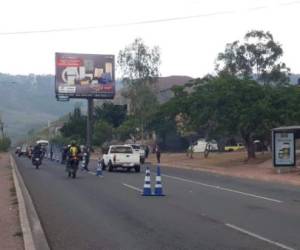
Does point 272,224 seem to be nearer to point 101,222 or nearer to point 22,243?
point 101,222

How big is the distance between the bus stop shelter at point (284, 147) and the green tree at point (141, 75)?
4241 cm

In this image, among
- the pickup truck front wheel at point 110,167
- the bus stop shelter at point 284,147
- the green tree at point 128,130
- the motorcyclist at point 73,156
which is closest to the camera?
the motorcyclist at point 73,156

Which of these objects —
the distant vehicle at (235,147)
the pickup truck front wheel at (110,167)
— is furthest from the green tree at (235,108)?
the distant vehicle at (235,147)

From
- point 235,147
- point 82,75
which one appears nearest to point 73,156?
point 82,75

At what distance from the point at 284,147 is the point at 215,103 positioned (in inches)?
445

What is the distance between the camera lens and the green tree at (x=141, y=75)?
270 feet

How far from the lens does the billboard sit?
69.4 m

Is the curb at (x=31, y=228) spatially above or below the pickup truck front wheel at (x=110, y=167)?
below

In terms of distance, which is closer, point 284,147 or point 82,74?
point 284,147

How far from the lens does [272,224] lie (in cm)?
1573

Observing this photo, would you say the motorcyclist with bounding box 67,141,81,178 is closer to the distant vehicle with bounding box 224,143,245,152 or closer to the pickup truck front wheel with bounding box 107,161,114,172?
the pickup truck front wheel with bounding box 107,161,114,172

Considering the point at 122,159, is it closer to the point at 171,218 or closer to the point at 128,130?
the point at 171,218

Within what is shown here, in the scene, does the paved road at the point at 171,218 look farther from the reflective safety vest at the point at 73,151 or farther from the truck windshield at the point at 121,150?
the truck windshield at the point at 121,150

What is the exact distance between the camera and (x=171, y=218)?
55.4 ft
